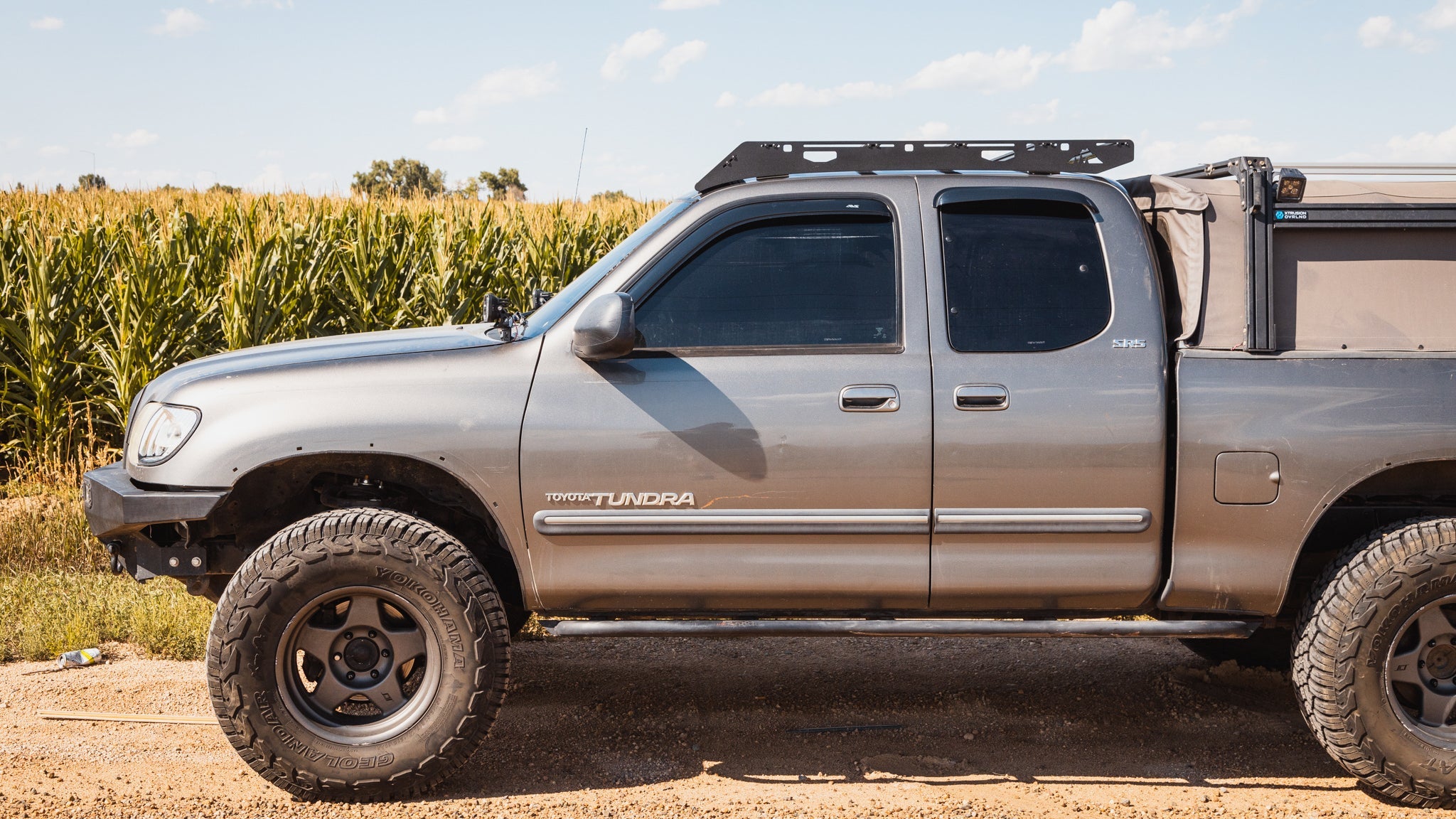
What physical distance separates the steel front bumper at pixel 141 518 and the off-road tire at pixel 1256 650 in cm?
416

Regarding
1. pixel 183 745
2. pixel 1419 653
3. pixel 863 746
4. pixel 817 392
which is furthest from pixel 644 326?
pixel 1419 653

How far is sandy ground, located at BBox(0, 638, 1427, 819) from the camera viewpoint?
12.9 ft

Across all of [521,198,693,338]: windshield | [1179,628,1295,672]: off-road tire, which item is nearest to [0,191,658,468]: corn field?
[521,198,693,338]: windshield

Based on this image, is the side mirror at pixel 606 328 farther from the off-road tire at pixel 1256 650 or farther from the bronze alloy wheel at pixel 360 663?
the off-road tire at pixel 1256 650

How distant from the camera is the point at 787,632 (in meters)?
3.99

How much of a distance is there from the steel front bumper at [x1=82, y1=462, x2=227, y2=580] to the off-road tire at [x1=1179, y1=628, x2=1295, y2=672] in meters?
4.16

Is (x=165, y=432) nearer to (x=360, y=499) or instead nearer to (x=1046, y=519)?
(x=360, y=499)

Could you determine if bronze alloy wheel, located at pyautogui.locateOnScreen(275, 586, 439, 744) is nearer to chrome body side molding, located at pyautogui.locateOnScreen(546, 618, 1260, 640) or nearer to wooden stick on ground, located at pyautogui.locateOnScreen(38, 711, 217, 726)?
chrome body side molding, located at pyautogui.locateOnScreen(546, 618, 1260, 640)

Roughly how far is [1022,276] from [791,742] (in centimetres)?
195

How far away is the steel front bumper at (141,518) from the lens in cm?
393

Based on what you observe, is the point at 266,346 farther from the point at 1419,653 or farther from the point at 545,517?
the point at 1419,653

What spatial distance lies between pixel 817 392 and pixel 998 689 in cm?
204

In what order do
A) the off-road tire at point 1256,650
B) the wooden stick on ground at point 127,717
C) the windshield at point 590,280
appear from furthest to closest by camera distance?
the off-road tire at point 1256,650 → the wooden stick on ground at point 127,717 → the windshield at point 590,280

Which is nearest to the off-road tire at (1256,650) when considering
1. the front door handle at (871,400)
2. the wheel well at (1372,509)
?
the wheel well at (1372,509)
